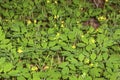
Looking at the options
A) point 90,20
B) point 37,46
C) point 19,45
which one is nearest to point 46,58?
point 37,46

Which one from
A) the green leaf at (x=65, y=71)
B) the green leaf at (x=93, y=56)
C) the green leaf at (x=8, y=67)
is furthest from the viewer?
the green leaf at (x=93, y=56)

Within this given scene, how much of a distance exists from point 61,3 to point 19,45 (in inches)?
47.8

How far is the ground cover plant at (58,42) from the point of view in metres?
2.33

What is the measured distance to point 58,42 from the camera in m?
2.64

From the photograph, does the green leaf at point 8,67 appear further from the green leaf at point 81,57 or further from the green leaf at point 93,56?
the green leaf at point 93,56

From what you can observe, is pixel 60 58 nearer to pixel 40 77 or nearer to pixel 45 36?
pixel 45 36

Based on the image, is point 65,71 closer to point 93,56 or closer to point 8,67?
point 93,56

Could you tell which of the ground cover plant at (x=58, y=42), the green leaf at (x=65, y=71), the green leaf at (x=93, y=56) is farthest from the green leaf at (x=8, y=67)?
the green leaf at (x=93, y=56)

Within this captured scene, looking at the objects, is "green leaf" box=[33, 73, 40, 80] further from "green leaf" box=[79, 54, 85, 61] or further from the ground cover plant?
"green leaf" box=[79, 54, 85, 61]

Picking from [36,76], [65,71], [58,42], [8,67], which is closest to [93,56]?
[65,71]

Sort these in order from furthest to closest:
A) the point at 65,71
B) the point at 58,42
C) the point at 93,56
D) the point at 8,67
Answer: the point at 58,42
the point at 93,56
the point at 65,71
the point at 8,67

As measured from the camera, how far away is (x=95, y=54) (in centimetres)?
243

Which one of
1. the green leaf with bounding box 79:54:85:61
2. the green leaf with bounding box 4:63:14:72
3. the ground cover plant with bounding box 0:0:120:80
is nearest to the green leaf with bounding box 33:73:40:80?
the ground cover plant with bounding box 0:0:120:80

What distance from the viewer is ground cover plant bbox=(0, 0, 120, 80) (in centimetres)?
233
